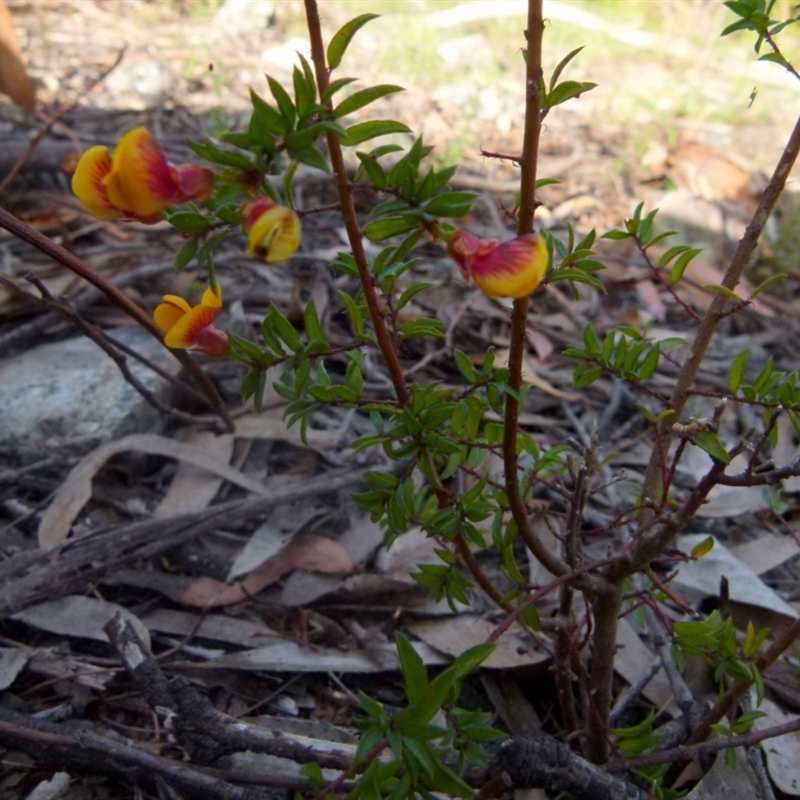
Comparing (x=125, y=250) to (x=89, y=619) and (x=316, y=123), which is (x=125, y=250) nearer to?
(x=89, y=619)

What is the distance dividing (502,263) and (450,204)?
0.25 feet

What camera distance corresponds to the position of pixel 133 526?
161cm

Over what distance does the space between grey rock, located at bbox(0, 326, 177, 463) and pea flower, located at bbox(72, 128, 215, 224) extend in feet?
4.16

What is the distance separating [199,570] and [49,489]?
440mm

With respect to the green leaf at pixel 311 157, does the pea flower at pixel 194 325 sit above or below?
below

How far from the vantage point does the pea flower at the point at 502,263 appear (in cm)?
73

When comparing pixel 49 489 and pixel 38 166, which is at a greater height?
pixel 38 166

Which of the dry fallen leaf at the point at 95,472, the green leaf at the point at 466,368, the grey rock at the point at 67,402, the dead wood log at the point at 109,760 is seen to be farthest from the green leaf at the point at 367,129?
the grey rock at the point at 67,402

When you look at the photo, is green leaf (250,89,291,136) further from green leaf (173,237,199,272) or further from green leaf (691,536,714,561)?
green leaf (691,536,714,561)

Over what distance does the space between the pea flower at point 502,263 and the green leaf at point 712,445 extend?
1.12ft

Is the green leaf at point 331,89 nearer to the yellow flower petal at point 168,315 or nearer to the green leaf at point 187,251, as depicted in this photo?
the green leaf at point 187,251

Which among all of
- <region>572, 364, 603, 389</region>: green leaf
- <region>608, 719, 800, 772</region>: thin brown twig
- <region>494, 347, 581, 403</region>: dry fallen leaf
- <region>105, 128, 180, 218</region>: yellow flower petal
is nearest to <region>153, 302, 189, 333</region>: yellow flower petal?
<region>105, 128, 180, 218</region>: yellow flower petal

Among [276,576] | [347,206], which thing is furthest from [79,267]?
[276,576]

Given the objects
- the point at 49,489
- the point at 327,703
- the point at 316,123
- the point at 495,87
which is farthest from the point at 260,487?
the point at 495,87
